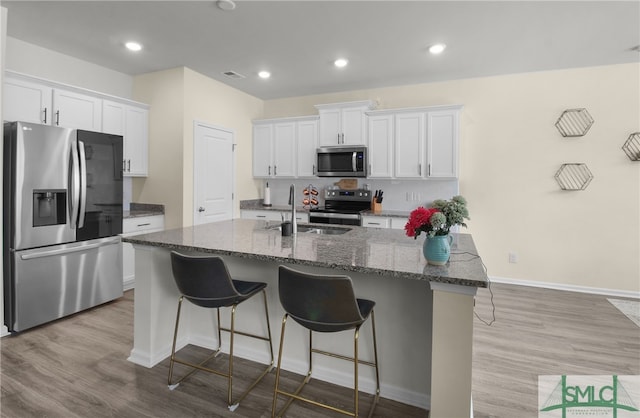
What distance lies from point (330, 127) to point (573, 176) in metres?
3.09

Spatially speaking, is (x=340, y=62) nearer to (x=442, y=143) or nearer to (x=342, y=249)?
(x=442, y=143)

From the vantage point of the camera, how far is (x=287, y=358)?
2.36 m

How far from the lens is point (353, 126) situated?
15.7 feet

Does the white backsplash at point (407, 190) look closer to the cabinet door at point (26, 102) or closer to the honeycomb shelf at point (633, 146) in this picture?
the honeycomb shelf at point (633, 146)

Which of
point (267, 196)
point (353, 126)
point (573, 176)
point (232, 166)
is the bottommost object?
point (267, 196)

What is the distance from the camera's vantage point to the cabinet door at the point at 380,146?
4.59 m

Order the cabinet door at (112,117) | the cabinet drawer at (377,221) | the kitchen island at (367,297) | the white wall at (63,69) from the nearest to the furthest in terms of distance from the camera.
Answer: the kitchen island at (367,297) → the white wall at (63,69) → the cabinet door at (112,117) → the cabinet drawer at (377,221)

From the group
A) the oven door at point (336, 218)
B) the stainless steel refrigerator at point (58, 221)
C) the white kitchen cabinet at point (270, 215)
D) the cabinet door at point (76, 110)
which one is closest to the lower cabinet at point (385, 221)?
the oven door at point (336, 218)

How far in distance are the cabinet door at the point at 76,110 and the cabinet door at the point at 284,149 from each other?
7.71 feet

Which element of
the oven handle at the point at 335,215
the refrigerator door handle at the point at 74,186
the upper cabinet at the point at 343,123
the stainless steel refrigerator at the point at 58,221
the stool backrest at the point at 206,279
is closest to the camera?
the stool backrest at the point at 206,279

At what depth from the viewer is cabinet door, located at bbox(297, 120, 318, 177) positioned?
5074 mm

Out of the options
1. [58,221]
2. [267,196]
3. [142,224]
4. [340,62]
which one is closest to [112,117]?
[142,224]

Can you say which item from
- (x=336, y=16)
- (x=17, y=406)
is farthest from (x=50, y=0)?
(x=17, y=406)

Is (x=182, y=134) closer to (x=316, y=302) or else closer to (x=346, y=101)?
(x=346, y=101)
